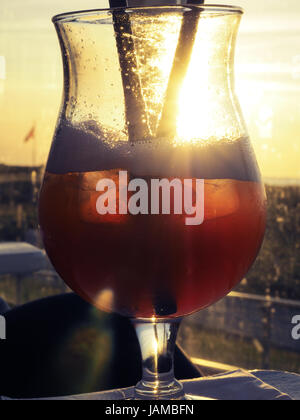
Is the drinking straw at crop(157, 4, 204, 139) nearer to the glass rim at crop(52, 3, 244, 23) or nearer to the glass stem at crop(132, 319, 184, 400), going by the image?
the glass rim at crop(52, 3, 244, 23)

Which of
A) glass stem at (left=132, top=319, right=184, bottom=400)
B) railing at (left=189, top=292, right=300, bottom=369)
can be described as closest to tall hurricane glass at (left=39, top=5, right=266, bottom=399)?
glass stem at (left=132, top=319, right=184, bottom=400)

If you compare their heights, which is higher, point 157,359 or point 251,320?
point 157,359

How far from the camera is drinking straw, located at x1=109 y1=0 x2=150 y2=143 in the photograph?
28.7 inches

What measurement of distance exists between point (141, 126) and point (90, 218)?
0.37 ft

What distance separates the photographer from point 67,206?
0.75 metres

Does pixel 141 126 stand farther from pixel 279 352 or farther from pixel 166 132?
pixel 279 352

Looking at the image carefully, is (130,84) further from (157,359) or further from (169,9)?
(157,359)

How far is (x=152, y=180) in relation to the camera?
722mm

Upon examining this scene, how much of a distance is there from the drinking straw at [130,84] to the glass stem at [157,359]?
0.67 ft

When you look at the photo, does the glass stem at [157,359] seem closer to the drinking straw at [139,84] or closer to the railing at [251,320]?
the drinking straw at [139,84]

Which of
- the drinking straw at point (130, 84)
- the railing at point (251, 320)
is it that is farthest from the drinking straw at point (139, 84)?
the railing at point (251, 320)

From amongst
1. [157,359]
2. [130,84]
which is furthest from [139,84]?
[157,359]

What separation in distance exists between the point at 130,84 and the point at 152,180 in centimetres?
11

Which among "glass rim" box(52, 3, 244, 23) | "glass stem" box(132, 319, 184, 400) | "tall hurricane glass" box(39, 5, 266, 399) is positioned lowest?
"glass stem" box(132, 319, 184, 400)
